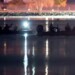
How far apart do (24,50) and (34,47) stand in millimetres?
910

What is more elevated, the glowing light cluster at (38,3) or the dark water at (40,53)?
the dark water at (40,53)

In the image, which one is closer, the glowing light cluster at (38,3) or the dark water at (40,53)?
the dark water at (40,53)

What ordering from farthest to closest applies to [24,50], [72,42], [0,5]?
[0,5] < [72,42] < [24,50]

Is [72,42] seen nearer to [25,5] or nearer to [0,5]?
[0,5]

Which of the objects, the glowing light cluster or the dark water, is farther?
the glowing light cluster

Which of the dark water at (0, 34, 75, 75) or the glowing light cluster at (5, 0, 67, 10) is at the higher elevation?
the dark water at (0, 34, 75, 75)

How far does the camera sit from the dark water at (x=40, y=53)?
41.5 ft

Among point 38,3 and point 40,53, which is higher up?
point 40,53

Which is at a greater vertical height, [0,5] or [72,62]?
[72,62]

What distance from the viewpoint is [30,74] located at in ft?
39.5

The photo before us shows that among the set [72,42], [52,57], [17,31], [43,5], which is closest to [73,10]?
[43,5]

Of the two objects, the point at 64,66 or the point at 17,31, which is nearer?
the point at 64,66

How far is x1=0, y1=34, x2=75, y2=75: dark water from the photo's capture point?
1266 centimetres

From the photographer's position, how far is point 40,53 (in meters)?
15.8
